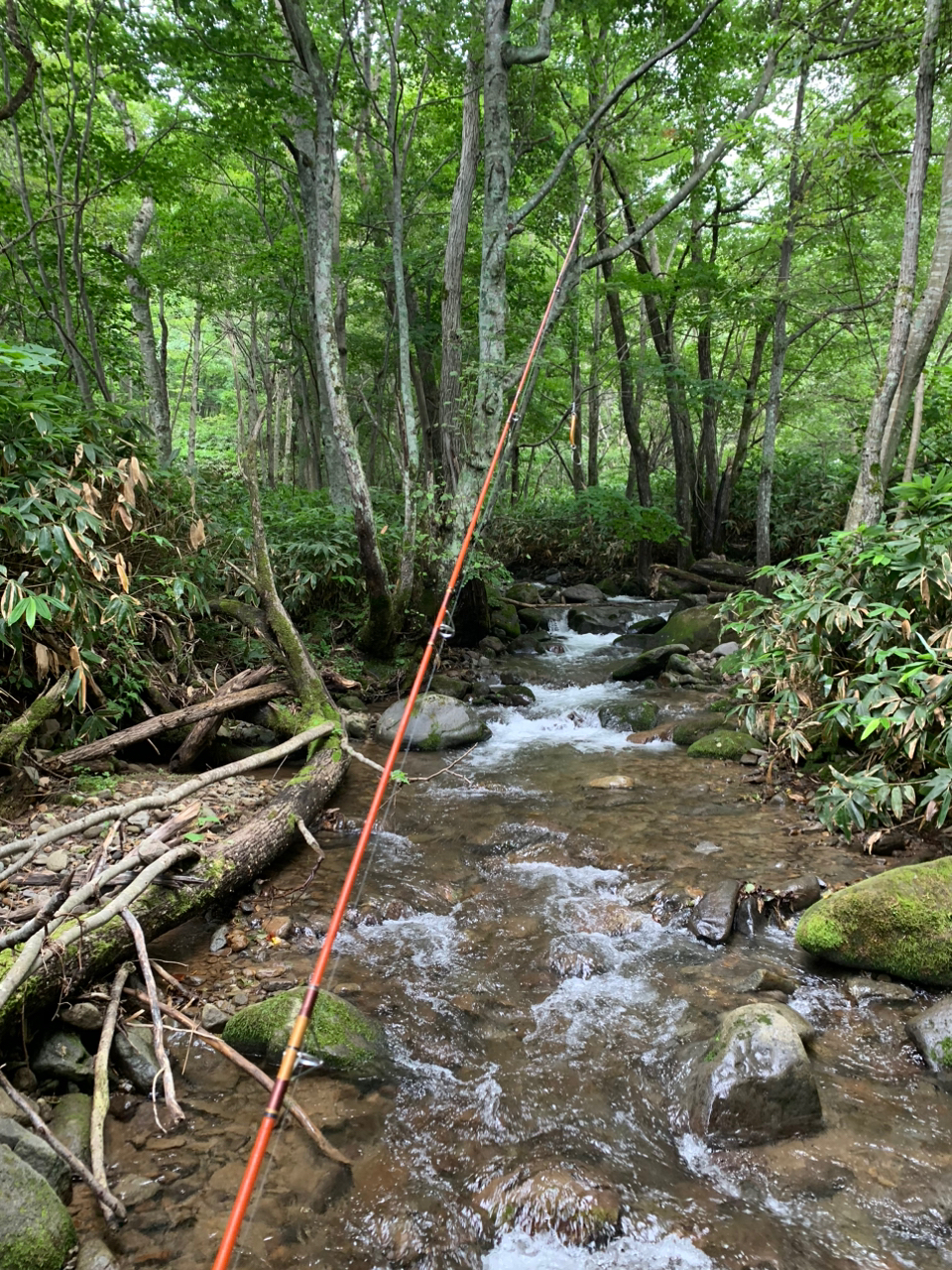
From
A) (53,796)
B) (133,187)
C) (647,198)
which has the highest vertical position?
(647,198)

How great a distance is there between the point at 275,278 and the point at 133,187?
4226 mm

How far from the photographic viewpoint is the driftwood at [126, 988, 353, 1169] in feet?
8.89

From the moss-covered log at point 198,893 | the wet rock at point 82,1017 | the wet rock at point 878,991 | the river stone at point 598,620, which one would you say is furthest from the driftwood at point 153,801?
the river stone at point 598,620

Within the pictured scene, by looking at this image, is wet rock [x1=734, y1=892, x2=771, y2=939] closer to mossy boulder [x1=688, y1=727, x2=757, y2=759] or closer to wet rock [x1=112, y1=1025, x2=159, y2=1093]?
mossy boulder [x1=688, y1=727, x2=757, y2=759]

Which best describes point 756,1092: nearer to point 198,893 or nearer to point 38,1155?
point 38,1155

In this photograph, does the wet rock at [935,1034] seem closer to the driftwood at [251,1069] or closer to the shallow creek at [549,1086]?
the shallow creek at [549,1086]

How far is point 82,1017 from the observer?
Answer: 2.96 m

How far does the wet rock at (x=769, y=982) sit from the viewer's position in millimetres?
3648

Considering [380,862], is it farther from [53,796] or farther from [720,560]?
[720,560]

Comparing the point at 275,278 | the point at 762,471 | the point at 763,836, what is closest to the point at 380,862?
the point at 763,836

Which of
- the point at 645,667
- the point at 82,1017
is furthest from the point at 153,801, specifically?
the point at 645,667

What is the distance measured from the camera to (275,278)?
13734 millimetres

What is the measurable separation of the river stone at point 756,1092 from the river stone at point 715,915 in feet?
3.70

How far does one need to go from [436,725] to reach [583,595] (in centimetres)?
785
